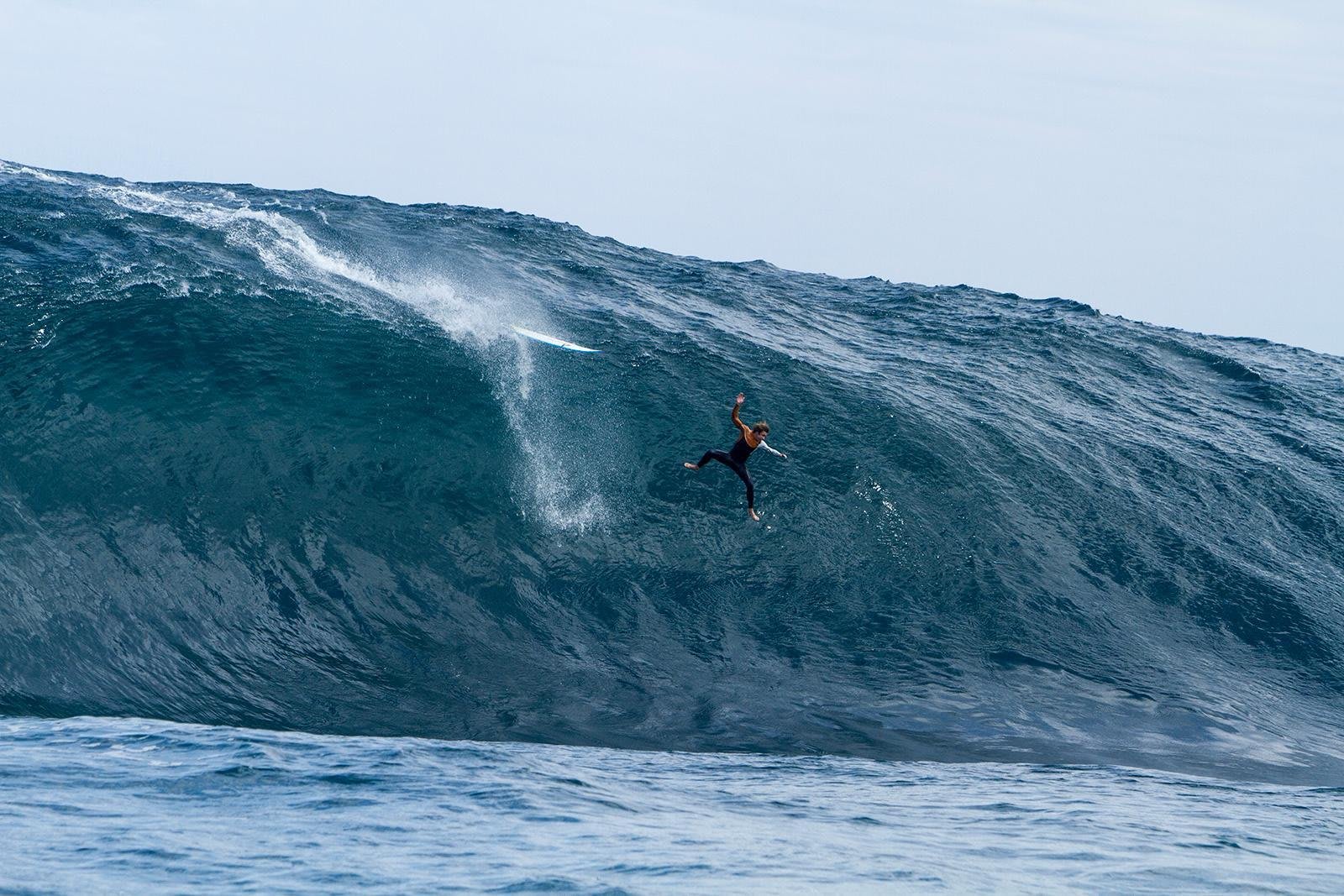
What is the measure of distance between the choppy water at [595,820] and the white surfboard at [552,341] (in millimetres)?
11654

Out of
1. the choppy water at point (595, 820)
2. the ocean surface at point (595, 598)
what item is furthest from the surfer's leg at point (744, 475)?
the choppy water at point (595, 820)

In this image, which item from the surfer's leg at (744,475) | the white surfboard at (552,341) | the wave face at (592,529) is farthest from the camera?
the white surfboard at (552,341)

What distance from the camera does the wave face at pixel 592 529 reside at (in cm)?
1733

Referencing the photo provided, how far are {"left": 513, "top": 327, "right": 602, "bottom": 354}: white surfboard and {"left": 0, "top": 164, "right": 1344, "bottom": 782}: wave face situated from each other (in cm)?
32

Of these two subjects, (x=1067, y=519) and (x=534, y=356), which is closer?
(x=1067, y=519)

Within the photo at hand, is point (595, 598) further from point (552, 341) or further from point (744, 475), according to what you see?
point (552, 341)

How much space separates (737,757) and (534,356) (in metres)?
11.8

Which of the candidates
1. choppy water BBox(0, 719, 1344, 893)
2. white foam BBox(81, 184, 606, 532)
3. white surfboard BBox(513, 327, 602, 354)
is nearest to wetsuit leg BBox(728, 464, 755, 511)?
white foam BBox(81, 184, 606, 532)

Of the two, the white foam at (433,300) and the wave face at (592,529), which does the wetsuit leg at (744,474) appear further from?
the white foam at (433,300)

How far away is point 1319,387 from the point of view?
35.8 m

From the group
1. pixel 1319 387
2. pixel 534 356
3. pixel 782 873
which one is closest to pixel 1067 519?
pixel 534 356

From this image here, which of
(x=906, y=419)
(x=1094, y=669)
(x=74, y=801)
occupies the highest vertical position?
(x=906, y=419)

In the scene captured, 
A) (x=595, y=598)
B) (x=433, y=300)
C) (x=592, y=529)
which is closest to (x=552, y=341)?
(x=433, y=300)

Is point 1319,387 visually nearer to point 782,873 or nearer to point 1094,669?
point 1094,669
